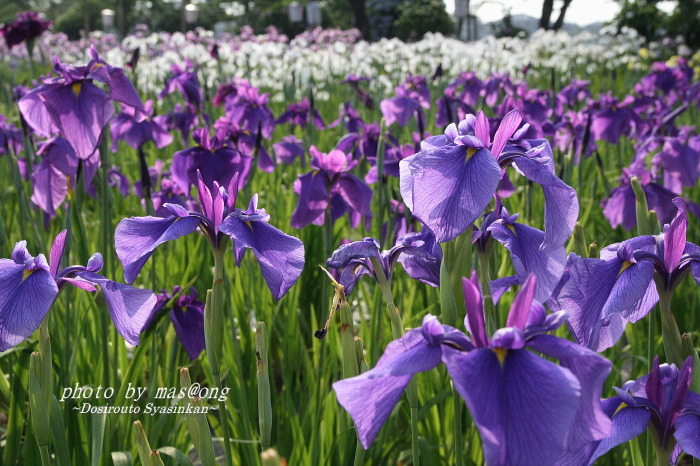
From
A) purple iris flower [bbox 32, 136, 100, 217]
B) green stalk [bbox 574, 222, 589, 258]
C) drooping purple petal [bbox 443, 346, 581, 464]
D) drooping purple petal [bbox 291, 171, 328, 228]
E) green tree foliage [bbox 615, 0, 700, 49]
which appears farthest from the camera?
green tree foliage [bbox 615, 0, 700, 49]

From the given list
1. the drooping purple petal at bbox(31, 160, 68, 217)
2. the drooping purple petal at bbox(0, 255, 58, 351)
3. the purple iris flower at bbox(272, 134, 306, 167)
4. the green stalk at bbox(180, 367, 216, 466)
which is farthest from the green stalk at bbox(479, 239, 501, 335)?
the purple iris flower at bbox(272, 134, 306, 167)

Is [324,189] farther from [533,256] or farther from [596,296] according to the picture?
[596,296]

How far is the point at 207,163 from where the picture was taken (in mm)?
2254

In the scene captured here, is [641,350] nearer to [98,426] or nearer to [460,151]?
[460,151]

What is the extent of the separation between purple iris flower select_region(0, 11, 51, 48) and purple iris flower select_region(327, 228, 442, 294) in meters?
3.73

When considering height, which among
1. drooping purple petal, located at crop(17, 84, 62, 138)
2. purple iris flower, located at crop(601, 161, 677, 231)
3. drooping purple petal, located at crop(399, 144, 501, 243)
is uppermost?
drooping purple petal, located at crop(17, 84, 62, 138)

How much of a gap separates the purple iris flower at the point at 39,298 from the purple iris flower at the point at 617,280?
25.2 inches

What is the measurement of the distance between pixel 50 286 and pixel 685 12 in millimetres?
18971

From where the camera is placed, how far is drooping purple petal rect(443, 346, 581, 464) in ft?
2.00

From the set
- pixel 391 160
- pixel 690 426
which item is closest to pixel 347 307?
pixel 690 426

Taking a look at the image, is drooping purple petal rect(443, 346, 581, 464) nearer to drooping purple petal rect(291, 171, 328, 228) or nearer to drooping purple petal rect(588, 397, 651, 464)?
drooping purple petal rect(588, 397, 651, 464)

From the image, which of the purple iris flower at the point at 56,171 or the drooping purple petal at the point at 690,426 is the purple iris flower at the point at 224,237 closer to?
the drooping purple petal at the point at 690,426

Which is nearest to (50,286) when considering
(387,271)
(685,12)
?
(387,271)

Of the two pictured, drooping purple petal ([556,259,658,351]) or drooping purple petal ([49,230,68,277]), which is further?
drooping purple petal ([49,230,68,277])
